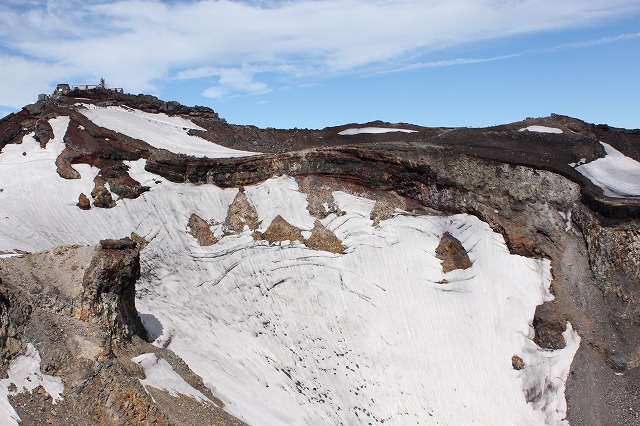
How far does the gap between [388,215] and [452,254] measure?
295cm

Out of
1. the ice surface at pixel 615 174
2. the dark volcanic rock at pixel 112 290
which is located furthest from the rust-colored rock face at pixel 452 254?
the dark volcanic rock at pixel 112 290

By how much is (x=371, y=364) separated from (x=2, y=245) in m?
11.1

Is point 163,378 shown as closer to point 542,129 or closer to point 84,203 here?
point 84,203

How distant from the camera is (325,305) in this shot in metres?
21.6

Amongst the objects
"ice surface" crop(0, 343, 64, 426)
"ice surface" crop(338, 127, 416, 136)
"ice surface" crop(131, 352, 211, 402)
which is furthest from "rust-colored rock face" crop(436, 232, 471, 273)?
"ice surface" crop(0, 343, 64, 426)

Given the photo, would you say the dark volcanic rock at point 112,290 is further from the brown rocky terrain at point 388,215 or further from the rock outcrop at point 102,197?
the rock outcrop at point 102,197

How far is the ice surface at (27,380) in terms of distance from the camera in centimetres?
1256

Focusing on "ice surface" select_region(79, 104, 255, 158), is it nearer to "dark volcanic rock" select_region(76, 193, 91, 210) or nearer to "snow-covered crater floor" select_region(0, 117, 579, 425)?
"snow-covered crater floor" select_region(0, 117, 579, 425)

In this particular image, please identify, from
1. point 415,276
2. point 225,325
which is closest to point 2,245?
point 225,325

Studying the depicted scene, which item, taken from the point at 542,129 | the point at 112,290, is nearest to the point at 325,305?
the point at 112,290

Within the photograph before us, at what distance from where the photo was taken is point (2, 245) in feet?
61.9

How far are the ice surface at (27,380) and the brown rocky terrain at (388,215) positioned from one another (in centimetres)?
18

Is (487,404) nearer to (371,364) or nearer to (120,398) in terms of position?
(371,364)

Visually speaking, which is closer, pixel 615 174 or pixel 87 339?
pixel 87 339
